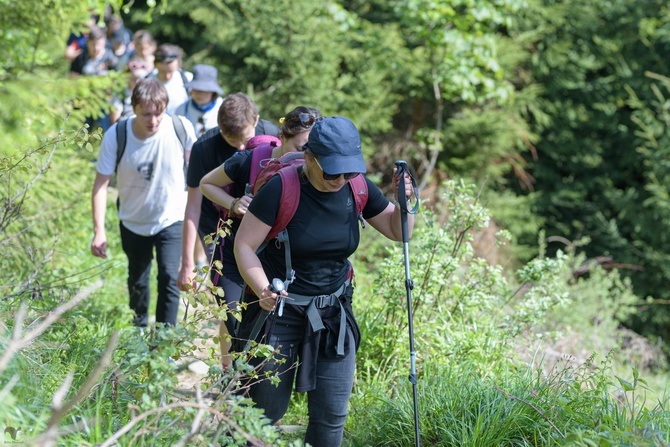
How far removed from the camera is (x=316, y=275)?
3754mm

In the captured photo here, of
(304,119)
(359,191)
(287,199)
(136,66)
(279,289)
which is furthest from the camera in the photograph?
(136,66)

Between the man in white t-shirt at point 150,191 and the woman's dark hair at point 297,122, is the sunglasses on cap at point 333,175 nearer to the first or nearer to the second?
the woman's dark hair at point 297,122

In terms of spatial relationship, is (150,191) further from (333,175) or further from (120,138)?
(333,175)

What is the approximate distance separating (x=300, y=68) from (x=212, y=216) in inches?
222

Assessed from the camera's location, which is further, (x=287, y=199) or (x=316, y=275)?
(x=316, y=275)

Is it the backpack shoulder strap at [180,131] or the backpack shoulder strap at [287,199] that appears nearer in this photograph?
the backpack shoulder strap at [287,199]

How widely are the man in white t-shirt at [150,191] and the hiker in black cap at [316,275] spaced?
5.83 ft

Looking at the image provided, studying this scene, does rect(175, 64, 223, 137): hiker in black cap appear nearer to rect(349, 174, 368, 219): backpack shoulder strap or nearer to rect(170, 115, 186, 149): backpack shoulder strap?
rect(170, 115, 186, 149): backpack shoulder strap

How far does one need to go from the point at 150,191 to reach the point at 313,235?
7.31ft

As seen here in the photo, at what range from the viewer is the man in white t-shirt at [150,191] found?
17.8ft

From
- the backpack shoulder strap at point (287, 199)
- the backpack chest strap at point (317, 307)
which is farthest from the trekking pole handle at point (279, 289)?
the backpack shoulder strap at point (287, 199)

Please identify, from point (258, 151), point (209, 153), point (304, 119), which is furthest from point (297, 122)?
point (209, 153)

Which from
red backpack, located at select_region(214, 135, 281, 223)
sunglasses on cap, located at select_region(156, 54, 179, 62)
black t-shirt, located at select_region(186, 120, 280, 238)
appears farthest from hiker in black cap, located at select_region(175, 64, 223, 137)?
red backpack, located at select_region(214, 135, 281, 223)

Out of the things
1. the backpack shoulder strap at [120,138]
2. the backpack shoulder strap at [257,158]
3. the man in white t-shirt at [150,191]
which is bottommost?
the man in white t-shirt at [150,191]
